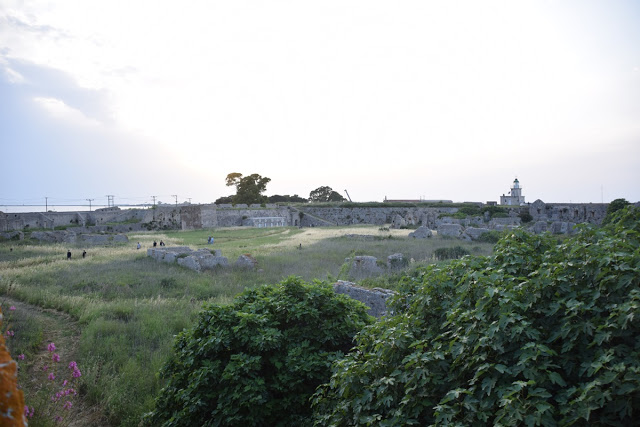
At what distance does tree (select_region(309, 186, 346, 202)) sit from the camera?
84625 mm

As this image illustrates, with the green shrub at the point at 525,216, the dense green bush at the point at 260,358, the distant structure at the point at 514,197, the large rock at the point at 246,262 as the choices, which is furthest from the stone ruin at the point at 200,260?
the distant structure at the point at 514,197

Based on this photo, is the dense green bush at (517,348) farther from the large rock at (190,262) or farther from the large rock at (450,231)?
the large rock at (450,231)

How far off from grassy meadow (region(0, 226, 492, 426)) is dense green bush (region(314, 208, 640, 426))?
332 cm

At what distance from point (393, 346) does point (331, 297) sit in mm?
2300

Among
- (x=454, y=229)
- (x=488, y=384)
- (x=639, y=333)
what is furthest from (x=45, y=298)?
(x=454, y=229)

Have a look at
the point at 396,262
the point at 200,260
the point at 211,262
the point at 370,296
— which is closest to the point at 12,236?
the point at 200,260

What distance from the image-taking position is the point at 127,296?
39.2 ft

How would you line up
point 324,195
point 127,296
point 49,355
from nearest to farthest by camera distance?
point 49,355 < point 127,296 < point 324,195

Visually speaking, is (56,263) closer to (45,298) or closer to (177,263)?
(177,263)

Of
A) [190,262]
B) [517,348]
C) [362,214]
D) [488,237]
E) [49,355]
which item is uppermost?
Result: [362,214]

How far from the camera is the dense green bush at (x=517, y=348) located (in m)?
2.66

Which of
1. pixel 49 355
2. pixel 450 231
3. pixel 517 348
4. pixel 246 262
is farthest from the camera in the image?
pixel 450 231

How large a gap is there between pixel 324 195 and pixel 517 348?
272 ft

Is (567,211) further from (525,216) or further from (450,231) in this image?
(450,231)
